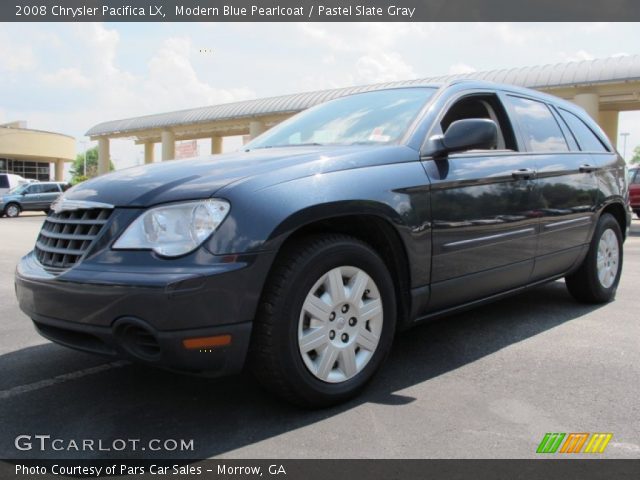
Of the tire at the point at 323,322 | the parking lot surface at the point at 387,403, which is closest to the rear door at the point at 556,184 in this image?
the parking lot surface at the point at 387,403

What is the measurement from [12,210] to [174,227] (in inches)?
978

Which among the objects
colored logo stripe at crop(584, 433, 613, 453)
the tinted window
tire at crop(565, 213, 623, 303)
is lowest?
the tinted window

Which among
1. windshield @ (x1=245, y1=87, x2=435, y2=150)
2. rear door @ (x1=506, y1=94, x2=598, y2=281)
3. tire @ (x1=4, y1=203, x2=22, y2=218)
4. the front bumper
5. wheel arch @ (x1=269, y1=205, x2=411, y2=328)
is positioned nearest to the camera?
the front bumper

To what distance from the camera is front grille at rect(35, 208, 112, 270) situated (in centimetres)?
272

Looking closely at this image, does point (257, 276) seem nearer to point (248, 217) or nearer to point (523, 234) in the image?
point (248, 217)

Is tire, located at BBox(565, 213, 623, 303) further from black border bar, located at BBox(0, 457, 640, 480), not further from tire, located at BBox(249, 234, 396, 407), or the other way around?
black border bar, located at BBox(0, 457, 640, 480)

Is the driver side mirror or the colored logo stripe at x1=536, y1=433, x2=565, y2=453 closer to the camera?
the colored logo stripe at x1=536, y1=433, x2=565, y2=453

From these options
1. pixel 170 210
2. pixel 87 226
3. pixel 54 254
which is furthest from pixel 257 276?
pixel 54 254

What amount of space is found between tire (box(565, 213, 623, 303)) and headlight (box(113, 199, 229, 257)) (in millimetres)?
3523

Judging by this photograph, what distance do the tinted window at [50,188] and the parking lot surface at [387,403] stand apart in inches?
964

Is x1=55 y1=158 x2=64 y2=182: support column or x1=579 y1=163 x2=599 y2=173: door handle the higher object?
x1=579 y1=163 x2=599 y2=173: door handle

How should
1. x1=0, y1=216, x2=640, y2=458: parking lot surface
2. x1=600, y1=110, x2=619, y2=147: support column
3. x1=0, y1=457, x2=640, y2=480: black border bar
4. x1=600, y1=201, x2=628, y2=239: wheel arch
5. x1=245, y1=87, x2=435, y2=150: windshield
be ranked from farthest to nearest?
1. x1=600, y1=110, x2=619, y2=147: support column
2. x1=600, y1=201, x2=628, y2=239: wheel arch
3. x1=245, y1=87, x2=435, y2=150: windshield
4. x1=0, y1=216, x2=640, y2=458: parking lot surface
5. x1=0, y1=457, x2=640, y2=480: black border bar

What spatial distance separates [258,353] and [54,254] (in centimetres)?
110

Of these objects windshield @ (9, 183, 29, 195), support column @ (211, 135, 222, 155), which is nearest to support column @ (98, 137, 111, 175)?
support column @ (211, 135, 222, 155)
